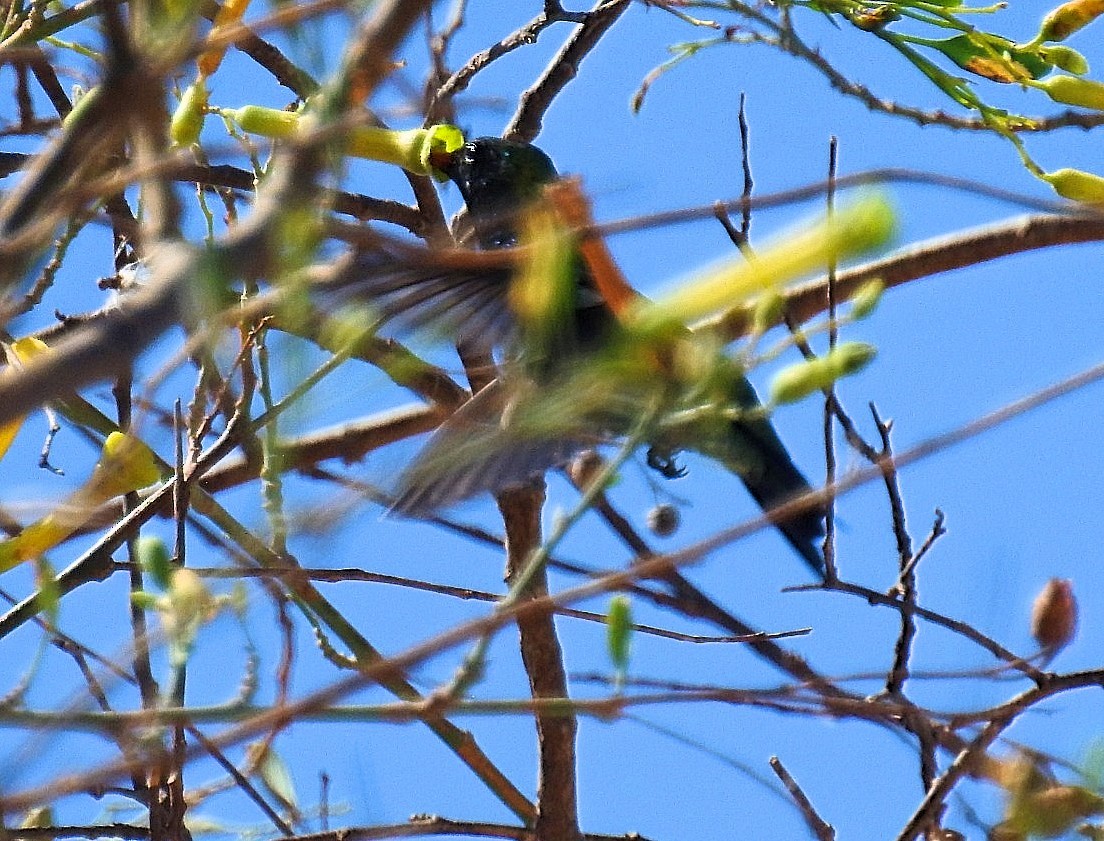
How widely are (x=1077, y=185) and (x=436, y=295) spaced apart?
0.72 metres

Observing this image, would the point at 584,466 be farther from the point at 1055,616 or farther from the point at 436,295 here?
the point at 1055,616

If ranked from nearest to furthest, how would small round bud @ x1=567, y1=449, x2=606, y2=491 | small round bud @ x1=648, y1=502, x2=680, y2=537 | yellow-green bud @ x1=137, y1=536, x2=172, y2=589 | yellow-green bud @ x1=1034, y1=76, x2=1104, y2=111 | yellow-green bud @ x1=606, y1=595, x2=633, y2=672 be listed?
yellow-green bud @ x1=606, y1=595, x2=633, y2=672 < yellow-green bud @ x1=137, y1=536, x2=172, y2=589 < yellow-green bud @ x1=1034, y1=76, x2=1104, y2=111 < small round bud @ x1=567, y1=449, x2=606, y2=491 < small round bud @ x1=648, y1=502, x2=680, y2=537

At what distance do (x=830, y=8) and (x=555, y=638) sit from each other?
3.69 ft

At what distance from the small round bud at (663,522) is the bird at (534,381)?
0.20ft

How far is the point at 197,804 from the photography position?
6.69ft

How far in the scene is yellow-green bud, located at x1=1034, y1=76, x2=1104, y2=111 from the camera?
5.04 ft

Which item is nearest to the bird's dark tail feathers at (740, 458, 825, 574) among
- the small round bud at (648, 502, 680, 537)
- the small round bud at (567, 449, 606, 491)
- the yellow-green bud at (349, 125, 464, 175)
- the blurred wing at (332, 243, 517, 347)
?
the small round bud at (648, 502, 680, 537)

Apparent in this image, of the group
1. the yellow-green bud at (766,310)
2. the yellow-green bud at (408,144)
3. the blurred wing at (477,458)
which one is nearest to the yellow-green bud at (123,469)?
the blurred wing at (477,458)

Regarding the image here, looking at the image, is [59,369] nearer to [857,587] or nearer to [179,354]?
[179,354]

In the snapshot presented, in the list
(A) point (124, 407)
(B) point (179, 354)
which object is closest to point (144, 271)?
(B) point (179, 354)

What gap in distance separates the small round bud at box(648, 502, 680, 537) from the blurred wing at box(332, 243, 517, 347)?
0.38 meters

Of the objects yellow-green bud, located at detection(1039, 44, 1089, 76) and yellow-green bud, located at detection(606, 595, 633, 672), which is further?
yellow-green bud, located at detection(1039, 44, 1089, 76)

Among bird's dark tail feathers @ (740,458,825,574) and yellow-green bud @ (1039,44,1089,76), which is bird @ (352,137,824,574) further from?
yellow-green bud @ (1039,44,1089,76)

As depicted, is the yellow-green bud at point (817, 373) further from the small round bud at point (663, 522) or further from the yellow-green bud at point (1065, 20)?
the small round bud at point (663, 522)
